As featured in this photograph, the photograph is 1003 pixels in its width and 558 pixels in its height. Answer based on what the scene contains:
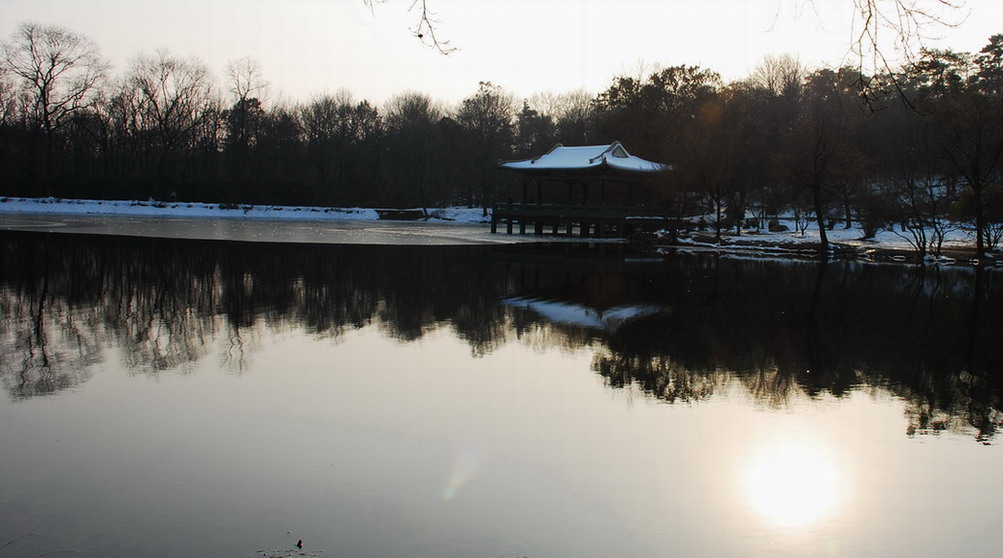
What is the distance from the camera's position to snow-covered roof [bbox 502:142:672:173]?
132 feet

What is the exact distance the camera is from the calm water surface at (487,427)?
15.4ft

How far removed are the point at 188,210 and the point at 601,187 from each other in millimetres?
31935

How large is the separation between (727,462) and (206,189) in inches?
2437

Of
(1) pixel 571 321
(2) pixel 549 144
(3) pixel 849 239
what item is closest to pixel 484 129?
(2) pixel 549 144

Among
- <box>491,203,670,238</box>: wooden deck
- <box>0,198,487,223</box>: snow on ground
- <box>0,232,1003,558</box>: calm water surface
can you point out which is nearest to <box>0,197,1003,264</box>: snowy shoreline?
<box>0,198,487,223</box>: snow on ground

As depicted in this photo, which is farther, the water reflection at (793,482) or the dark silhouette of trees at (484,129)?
the dark silhouette of trees at (484,129)

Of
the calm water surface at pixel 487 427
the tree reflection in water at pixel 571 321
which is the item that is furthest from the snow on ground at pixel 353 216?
the calm water surface at pixel 487 427

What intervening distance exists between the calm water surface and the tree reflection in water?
0.28ft

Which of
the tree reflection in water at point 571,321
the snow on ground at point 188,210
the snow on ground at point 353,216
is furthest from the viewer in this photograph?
the snow on ground at point 188,210

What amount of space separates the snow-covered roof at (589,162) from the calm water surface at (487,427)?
2607 centimetres

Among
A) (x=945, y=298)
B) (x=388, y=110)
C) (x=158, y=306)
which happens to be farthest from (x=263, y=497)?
(x=388, y=110)

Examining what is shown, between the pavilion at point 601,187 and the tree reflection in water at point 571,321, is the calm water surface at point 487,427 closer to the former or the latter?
the tree reflection in water at point 571,321

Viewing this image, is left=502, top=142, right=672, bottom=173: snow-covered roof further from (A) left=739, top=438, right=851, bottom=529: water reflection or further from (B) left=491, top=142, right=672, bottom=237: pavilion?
(A) left=739, top=438, right=851, bottom=529: water reflection

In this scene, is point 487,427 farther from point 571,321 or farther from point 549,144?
point 549,144
